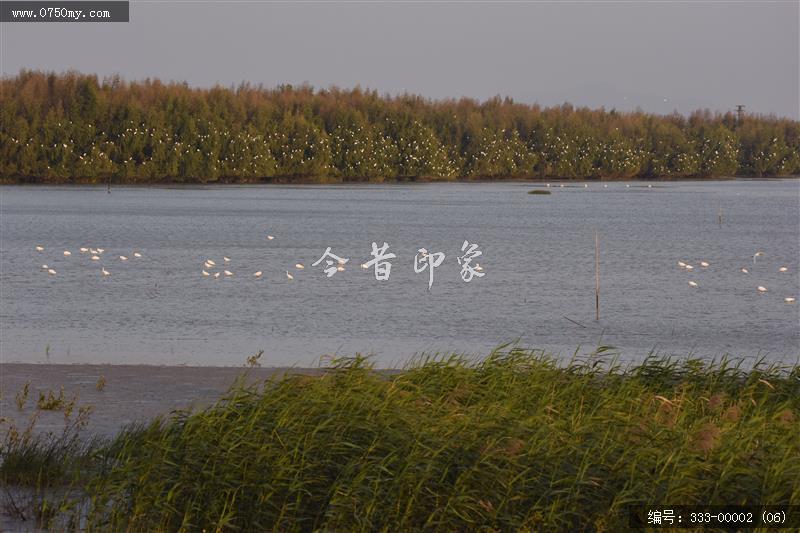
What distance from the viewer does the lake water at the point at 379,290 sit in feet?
74.6

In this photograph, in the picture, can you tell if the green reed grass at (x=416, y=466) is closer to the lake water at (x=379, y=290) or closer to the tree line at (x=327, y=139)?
the lake water at (x=379, y=290)

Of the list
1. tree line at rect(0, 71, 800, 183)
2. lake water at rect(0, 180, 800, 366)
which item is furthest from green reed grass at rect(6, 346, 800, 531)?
tree line at rect(0, 71, 800, 183)

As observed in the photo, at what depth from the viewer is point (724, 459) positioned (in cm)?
895

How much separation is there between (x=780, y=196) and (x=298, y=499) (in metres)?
126

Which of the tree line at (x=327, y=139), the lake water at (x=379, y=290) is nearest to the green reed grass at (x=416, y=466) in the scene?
the lake water at (x=379, y=290)

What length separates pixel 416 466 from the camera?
8.69 meters

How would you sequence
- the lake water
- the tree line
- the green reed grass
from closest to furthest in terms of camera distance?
the green reed grass → the lake water → the tree line

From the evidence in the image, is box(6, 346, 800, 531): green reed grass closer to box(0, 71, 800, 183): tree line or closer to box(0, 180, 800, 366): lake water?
box(0, 180, 800, 366): lake water

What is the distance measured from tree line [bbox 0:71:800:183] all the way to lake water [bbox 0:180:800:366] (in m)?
54.2

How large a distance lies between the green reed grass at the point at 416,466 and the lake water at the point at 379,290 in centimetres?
930

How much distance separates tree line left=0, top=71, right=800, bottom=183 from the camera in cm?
13450

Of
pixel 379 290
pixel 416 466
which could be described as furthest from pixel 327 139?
pixel 416 466

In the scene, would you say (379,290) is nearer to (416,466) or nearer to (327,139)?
(416,466)

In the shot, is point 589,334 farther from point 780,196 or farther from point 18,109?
point 18,109
